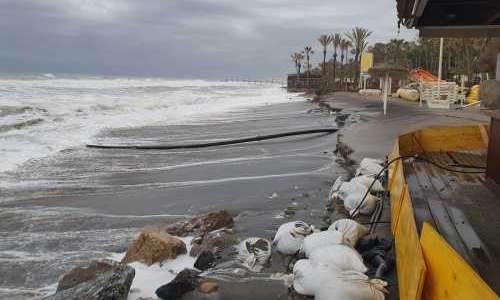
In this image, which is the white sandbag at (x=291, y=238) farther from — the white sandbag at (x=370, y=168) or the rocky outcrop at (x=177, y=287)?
the white sandbag at (x=370, y=168)

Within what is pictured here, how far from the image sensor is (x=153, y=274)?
15.1 ft

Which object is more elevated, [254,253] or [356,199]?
[356,199]

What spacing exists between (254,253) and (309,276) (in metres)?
1.08

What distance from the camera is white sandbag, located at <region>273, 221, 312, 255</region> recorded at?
4.88 metres

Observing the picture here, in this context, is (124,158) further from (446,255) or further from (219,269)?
(446,255)

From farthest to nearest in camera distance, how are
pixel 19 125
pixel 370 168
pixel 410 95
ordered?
pixel 410 95, pixel 19 125, pixel 370 168

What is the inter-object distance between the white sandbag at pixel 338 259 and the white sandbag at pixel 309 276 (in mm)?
69

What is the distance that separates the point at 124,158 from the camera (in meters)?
12.0

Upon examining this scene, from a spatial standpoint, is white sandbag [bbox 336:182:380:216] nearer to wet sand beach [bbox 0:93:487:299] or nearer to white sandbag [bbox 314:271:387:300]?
wet sand beach [bbox 0:93:487:299]

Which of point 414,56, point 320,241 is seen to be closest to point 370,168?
point 320,241

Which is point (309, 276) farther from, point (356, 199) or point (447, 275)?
point (356, 199)

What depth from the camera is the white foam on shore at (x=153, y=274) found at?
418 centimetres

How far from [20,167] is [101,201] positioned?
421 centimetres

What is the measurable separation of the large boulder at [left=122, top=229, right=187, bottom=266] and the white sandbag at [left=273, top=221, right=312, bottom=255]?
1.10 m
